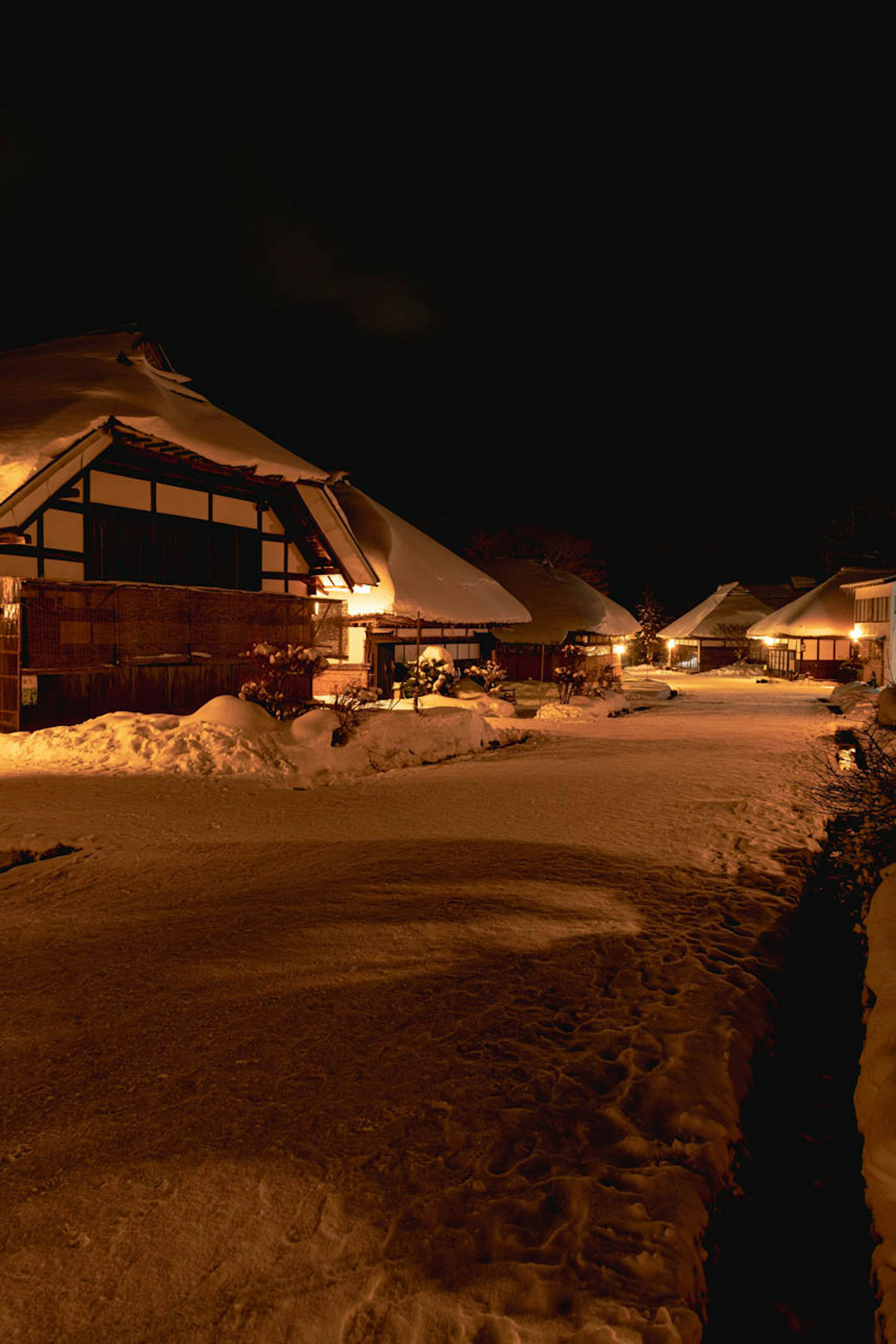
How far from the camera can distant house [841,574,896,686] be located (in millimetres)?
33000

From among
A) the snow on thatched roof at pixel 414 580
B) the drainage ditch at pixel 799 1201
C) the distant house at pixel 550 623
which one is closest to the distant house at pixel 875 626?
the distant house at pixel 550 623

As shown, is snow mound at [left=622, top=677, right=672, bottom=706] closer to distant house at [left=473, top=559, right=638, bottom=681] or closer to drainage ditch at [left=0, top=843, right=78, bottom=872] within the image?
distant house at [left=473, top=559, right=638, bottom=681]

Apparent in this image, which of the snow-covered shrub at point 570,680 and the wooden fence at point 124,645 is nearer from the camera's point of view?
the wooden fence at point 124,645

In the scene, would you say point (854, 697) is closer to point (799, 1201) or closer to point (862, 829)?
point (862, 829)

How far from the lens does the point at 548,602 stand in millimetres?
31969

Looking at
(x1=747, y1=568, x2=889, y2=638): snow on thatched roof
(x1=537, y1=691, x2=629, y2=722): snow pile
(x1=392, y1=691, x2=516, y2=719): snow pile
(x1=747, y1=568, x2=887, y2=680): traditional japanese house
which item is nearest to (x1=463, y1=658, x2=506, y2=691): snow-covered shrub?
(x1=537, y1=691, x2=629, y2=722): snow pile

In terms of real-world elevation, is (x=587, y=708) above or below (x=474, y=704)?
below

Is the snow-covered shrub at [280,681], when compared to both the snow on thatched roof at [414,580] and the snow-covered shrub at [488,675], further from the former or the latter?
the snow-covered shrub at [488,675]

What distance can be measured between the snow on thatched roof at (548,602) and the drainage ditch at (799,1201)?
25688 mm

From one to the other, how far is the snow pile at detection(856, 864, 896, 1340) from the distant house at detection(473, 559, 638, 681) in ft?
82.1

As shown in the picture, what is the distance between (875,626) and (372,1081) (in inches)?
1598

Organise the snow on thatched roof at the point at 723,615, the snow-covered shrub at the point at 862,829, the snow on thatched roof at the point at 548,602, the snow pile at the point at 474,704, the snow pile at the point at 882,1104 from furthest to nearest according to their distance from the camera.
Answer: the snow on thatched roof at the point at 723,615 < the snow on thatched roof at the point at 548,602 < the snow pile at the point at 474,704 < the snow-covered shrub at the point at 862,829 < the snow pile at the point at 882,1104

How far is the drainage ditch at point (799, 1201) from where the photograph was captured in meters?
2.46

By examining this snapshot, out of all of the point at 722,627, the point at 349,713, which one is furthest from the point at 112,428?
the point at 722,627
